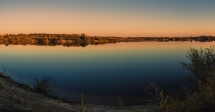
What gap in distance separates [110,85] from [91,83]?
2.00 meters

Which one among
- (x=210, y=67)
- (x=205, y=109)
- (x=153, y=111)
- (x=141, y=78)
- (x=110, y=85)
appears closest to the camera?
(x=205, y=109)

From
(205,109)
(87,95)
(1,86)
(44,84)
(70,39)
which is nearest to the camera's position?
(205,109)

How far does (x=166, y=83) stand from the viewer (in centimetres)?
1755

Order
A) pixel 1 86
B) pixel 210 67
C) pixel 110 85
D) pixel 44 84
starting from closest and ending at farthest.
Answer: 1. pixel 1 86
2. pixel 210 67
3. pixel 44 84
4. pixel 110 85

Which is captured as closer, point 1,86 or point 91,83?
point 1,86

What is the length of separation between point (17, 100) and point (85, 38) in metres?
103

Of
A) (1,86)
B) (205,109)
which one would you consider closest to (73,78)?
(1,86)

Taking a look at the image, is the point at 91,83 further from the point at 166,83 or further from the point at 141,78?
the point at 166,83

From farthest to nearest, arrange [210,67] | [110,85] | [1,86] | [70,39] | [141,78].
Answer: [70,39] → [141,78] → [110,85] → [210,67] → [1,86]

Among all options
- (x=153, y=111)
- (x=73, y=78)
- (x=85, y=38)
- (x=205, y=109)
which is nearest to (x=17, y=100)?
(x=153, y=111)

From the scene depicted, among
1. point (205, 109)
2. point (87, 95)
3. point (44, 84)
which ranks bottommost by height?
point (87, 95)

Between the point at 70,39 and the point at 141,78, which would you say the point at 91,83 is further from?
the point at 70,39

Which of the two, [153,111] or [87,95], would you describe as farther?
[87,95]

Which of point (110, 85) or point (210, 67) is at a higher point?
point (210, 67)
